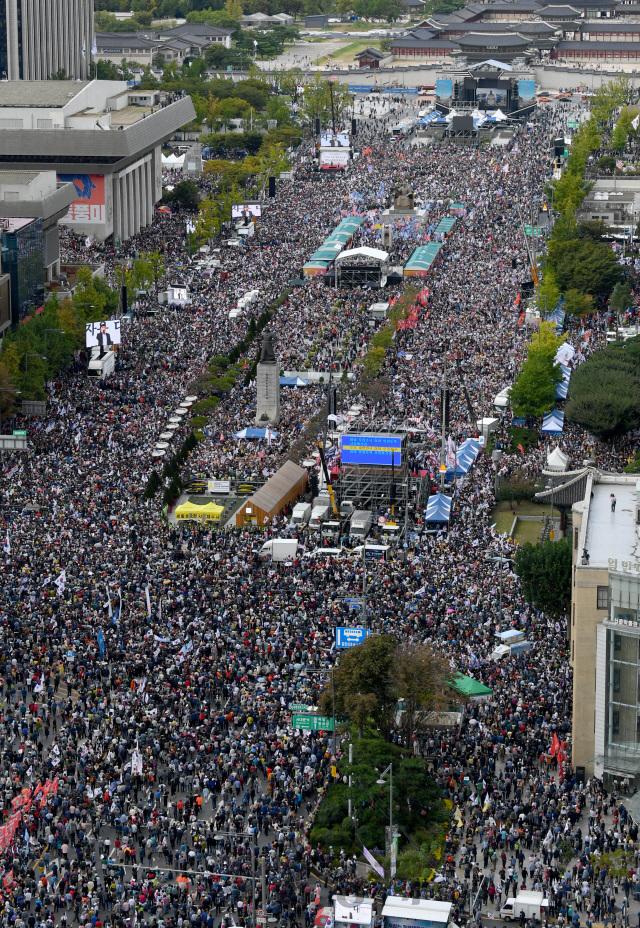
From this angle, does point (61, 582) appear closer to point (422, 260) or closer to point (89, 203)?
point (422, 260)

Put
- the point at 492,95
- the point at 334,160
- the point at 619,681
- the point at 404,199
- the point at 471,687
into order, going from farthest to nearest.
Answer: the point at 492,95
the point at 334,160
the point at 404,199
the point at 471,687
the point at 619,681

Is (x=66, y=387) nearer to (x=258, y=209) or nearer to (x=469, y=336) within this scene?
(x=469, y=336)

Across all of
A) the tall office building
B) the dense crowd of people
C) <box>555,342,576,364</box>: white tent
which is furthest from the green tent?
the tall office building

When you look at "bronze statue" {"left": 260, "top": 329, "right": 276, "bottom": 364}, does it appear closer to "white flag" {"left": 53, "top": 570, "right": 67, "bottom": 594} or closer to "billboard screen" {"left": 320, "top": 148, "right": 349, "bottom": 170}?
"white flag" {"left": 53, "top": 570, "right": 67, "bottom": 594}

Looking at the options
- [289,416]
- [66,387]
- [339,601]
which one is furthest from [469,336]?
[339,601]

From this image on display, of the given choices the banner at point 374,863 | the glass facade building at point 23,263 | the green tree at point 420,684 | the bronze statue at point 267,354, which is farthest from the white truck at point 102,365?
the banner at point 374,863

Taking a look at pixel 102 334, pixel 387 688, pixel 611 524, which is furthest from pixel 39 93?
pixel 387 688
